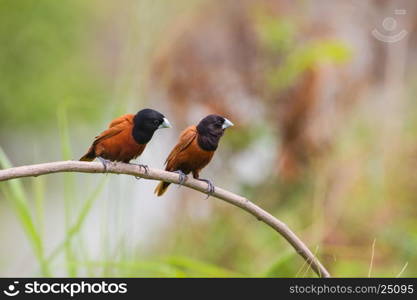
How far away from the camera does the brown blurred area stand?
607 cm

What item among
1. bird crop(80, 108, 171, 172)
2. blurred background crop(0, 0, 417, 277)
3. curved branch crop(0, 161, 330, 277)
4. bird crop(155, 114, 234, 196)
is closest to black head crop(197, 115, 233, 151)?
bird crop(155, 114, 234, 196)

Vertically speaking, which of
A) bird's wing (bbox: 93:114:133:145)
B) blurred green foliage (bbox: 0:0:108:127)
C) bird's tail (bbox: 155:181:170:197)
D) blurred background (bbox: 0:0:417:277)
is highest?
blurred green foliage (bbox: 0:0:108:127)

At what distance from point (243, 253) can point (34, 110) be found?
6568 millimetres

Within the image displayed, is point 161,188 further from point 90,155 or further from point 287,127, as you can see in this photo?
point 287,127

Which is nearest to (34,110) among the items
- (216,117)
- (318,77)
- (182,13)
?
(182,13)

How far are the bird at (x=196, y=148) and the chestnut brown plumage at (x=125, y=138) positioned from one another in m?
0.19

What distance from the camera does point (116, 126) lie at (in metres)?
2.86

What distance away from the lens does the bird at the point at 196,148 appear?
276 centimetres

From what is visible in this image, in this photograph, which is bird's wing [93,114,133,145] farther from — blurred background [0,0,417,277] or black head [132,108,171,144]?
blurred background [0,0,417,277]

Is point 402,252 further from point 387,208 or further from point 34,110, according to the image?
point 34,110

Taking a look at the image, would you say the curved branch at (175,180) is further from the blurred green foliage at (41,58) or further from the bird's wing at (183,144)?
the blurred green foliage at (41,58)

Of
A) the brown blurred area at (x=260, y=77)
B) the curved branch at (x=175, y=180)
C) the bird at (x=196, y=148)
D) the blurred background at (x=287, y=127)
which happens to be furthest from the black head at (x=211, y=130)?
the brown blurred area at (x=260, y=77)

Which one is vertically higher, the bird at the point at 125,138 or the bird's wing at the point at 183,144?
the bird's wing at the point at 183,144

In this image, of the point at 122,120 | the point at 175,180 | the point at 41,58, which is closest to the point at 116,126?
the point at 122,120
